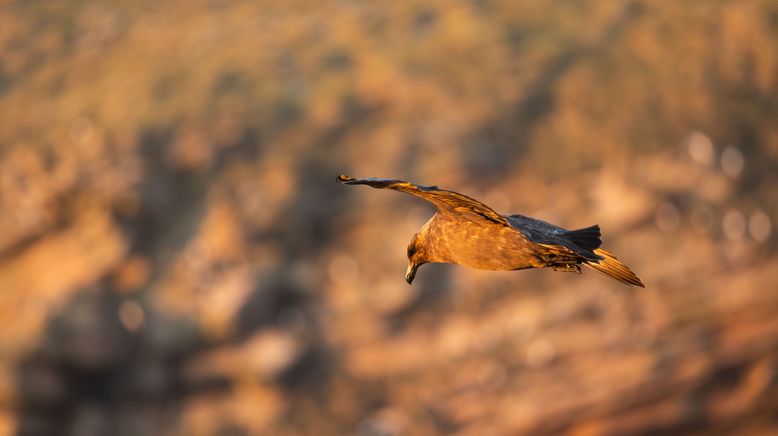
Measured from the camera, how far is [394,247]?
117 feet

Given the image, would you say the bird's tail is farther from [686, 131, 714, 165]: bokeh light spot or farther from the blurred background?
[686, 131, 714, 165]: bokeh light spot

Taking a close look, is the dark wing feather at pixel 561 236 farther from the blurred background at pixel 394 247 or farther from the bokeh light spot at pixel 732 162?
the bokeh light spot at pixel 732 162

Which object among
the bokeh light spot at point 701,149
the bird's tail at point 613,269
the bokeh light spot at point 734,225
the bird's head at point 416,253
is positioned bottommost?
the bird's tail at point 613,269

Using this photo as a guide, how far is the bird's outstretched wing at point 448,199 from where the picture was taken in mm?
7645

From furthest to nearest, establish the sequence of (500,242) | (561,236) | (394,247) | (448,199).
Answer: (394,247) < (561,236) < (500,242) < (448,199)

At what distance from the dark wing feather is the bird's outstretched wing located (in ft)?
1.16

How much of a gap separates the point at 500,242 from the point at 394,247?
86.9ft

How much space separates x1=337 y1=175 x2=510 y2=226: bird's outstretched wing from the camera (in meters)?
7.64

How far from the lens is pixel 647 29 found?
131 ft

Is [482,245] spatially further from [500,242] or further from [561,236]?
[561,236]

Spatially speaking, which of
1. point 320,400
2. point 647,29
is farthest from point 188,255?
point 647,29

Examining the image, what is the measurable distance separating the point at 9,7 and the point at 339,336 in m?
22.4

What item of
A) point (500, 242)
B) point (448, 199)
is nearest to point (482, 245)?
point (500, 242)

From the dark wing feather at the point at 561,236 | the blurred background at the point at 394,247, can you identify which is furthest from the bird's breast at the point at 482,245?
the blurred background at the point at 394,247
